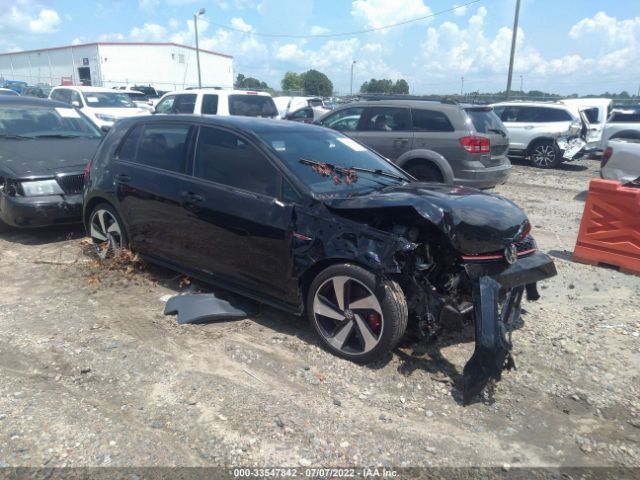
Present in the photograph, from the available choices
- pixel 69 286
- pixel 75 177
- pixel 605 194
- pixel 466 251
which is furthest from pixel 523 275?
pixel 75 177

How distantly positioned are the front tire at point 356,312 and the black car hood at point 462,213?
0.50 metres

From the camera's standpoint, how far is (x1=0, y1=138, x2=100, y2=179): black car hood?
6160 millimetres

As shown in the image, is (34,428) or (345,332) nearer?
(34,428)

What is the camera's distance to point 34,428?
293cm

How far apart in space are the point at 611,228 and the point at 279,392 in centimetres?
447

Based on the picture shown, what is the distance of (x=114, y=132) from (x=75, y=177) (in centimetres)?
124

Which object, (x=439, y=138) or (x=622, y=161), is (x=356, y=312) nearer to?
(x=439, y=138)

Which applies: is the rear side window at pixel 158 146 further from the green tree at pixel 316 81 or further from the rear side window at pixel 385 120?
the green tree at pixel 316 81

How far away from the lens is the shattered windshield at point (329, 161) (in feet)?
13.6

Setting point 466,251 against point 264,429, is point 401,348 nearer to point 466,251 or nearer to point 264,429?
point 466,251

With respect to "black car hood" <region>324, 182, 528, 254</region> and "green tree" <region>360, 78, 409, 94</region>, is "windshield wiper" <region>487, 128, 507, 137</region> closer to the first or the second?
"black car hood" <region>324, 182, 528, 254</region>

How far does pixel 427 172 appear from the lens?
27.8 ft

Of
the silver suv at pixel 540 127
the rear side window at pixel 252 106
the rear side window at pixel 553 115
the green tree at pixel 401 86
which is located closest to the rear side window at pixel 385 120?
the rear side window at pixel 252 106

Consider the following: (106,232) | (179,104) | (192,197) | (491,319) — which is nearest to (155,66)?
(179,104)
